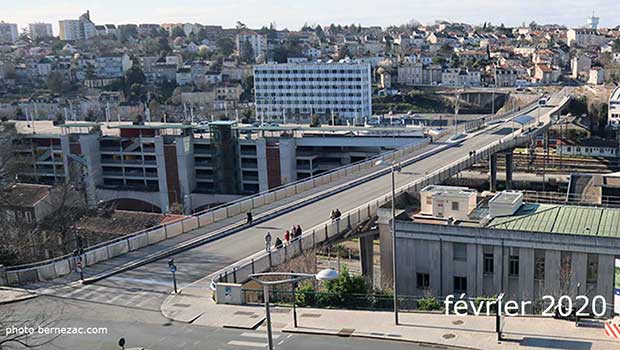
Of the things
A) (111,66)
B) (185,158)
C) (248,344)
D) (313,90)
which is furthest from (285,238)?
(111,66)

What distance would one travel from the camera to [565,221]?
29859mm

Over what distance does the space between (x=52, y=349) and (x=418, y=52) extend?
174m

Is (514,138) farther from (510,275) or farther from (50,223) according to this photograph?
(50,223)

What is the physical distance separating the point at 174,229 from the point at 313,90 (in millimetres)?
95592

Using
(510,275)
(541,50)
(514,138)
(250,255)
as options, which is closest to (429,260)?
(510,275)

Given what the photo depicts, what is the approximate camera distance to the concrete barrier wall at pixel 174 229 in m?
33.1

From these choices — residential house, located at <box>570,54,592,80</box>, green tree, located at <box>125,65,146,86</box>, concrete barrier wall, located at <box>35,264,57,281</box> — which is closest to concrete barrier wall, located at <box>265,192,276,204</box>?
concrete barrier wall, located at <box>35,264,57,281</box>

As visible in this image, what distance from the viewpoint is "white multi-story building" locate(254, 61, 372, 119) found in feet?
401

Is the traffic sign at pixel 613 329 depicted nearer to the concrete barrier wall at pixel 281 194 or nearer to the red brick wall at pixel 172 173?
the concrete barrier wall at pixel 281 194

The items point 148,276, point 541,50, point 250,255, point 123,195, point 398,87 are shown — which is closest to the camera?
point 148,276

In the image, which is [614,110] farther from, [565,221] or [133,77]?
[133,77]

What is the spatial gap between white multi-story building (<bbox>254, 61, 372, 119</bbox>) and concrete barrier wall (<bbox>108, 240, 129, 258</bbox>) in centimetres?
8967

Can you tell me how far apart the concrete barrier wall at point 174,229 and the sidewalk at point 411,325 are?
904 cm

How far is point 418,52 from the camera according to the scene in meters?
185
